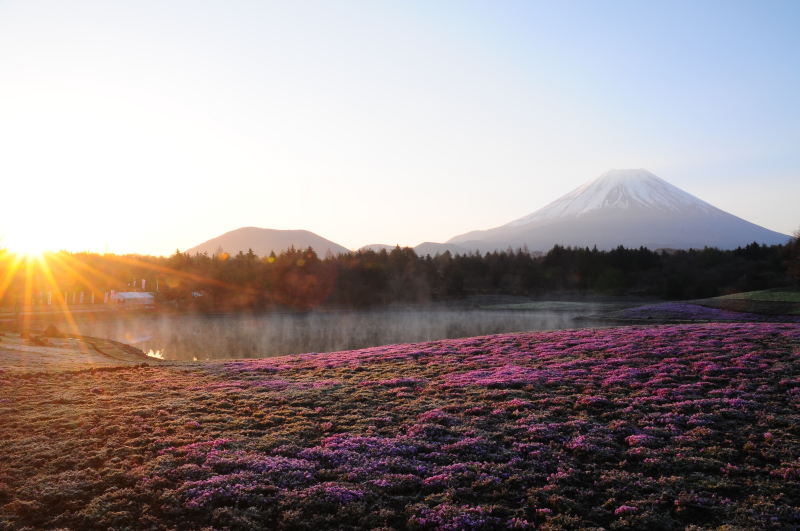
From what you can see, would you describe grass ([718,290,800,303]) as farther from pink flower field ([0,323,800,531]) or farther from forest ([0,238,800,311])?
pink flower field ([0,323,800,531])

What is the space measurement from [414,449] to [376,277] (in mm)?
80595

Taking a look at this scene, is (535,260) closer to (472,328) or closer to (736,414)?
(472,328)

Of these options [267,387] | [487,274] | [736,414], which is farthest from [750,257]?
[267,387]

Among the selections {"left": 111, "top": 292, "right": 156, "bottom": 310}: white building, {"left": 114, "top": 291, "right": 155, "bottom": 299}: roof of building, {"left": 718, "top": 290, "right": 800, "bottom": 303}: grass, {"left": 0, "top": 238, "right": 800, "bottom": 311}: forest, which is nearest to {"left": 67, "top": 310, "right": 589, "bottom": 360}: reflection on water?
{"left": 111, "top": 292, "right": 156, "bottom": 310}: white building

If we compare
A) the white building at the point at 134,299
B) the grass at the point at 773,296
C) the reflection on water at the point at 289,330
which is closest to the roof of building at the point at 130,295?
the white building at the point at 134,299

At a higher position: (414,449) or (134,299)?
(134,299)

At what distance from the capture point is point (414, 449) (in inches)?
434

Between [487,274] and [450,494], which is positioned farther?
[487,274]

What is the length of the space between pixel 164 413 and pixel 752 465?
1508 cm

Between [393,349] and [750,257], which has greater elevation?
[750,257]

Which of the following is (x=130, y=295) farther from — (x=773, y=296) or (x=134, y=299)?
(x=773, y=296)

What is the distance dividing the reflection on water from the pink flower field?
666 inches

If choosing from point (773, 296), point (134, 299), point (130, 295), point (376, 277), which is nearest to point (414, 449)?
point (773, 296)

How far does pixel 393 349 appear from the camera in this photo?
2719 cm
